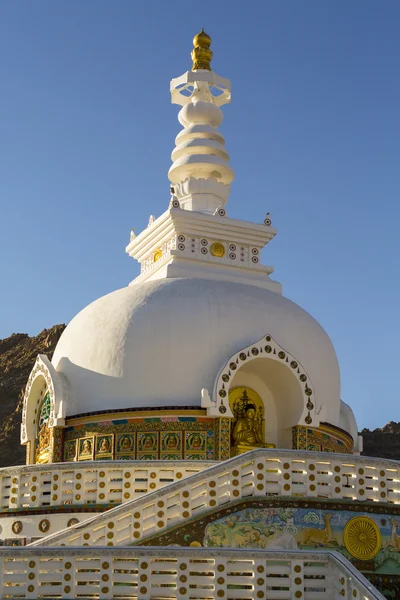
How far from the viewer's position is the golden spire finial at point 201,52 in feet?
94.1

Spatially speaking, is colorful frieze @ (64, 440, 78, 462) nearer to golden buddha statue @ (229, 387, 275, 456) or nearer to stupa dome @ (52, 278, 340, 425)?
stupa dome @ (52, 278, 340, 425)

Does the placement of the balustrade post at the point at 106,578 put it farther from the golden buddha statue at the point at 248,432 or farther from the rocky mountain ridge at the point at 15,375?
the rocky mountain ridge at the point at 15,375

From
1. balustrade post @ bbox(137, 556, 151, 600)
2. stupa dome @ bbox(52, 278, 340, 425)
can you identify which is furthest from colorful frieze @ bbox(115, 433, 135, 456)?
balustrade post @ bbox(137, 556, 151, 600)

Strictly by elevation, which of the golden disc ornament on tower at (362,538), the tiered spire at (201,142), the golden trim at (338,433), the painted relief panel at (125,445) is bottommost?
the golden disc ornament on tower at (362,538)

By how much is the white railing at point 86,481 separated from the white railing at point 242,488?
2114 mm

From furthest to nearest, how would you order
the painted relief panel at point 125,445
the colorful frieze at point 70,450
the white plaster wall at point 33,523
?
the colorful frieze at point 70,450 < the painted relief panel at point 125,445 < the white plaster wall at point 33,523

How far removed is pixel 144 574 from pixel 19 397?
45851 mm

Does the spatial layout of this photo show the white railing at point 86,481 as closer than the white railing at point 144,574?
No

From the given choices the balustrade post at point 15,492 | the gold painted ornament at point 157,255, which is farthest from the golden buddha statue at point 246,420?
the gold painted ornament at point 157,255

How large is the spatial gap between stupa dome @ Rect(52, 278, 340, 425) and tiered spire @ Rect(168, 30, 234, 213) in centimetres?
433

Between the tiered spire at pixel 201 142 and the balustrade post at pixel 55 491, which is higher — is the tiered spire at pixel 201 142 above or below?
above

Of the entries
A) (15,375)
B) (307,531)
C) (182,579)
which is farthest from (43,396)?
(15,375)

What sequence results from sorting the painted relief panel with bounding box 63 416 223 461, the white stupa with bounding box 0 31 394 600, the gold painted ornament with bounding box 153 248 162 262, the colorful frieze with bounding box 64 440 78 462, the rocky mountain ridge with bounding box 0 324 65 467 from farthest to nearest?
the rocky mountain ridge with bounding box 0 324 65 467 → the gold painted ornament with bounding box 153 248 162 262 → the colorful frieze with bounding box 64 440 78 462 → the painted relief panel with bounding box 63 416 223 461 → the white stupa with bounding box 0 31 394 600

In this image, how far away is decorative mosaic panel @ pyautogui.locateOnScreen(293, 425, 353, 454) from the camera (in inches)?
859
